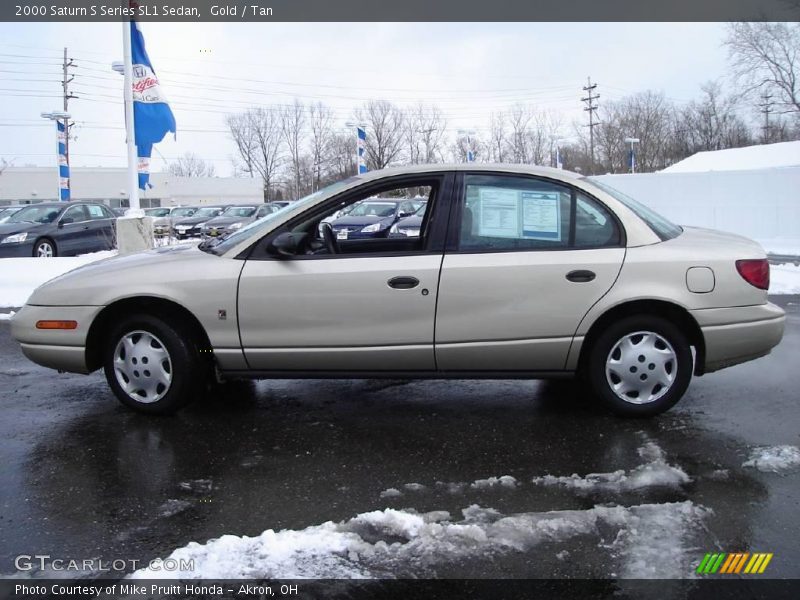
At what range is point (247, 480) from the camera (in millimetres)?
3607

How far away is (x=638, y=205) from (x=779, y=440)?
1758mm

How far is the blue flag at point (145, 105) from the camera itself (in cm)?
1220

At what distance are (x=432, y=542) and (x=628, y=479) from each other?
122cm

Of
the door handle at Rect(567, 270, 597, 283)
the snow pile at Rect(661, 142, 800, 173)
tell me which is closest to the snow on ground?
the door handle at Rect(567, 270, 597, 283)

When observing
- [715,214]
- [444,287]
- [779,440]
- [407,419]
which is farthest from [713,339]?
[715,214]

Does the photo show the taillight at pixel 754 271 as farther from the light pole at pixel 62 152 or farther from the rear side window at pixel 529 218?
the light pole at pixel 62 152

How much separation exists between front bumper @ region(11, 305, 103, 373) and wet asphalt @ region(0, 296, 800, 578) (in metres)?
0.41

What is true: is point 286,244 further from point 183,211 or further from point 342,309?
point 183,211

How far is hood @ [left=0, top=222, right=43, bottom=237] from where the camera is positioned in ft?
49.7

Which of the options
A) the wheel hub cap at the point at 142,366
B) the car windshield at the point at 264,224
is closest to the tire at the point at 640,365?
the car windshield at the point at 264,224

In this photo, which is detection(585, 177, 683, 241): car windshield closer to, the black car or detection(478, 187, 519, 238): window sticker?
detection(478, 187, 519, 238): window sticker

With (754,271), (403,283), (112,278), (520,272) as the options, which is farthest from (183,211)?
(754,271)

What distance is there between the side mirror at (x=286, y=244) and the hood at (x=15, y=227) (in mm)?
13465

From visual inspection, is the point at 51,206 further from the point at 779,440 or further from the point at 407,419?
the point at 779,440
